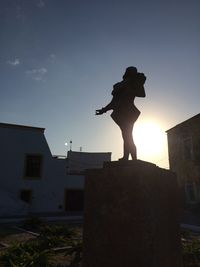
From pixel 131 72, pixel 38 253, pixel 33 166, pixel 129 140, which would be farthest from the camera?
pixel 33 166

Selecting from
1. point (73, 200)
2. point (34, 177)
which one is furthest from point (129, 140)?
point (73, 200)

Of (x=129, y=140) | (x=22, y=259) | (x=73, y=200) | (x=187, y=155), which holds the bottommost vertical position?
(x=22, y=259)

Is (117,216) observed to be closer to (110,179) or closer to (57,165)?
(110,179)

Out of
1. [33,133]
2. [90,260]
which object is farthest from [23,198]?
[90,260]

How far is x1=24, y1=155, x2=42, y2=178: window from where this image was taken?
2262 cm

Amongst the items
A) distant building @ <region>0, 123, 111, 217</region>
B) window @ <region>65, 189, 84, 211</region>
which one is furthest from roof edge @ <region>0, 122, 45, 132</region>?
window @ <region>65, 189, 84, 211</region>

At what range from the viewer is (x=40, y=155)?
76.0ft

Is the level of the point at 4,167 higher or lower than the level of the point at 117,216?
higher

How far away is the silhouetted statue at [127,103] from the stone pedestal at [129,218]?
71 cm

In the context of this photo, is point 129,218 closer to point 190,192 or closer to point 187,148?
point 190,192

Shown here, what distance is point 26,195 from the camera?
2225cm

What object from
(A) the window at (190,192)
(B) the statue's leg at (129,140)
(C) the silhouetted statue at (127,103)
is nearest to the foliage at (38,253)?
(B) the statue's leg at (129,140)

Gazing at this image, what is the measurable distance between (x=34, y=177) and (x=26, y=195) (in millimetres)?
1552

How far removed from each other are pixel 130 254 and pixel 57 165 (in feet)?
65.3
